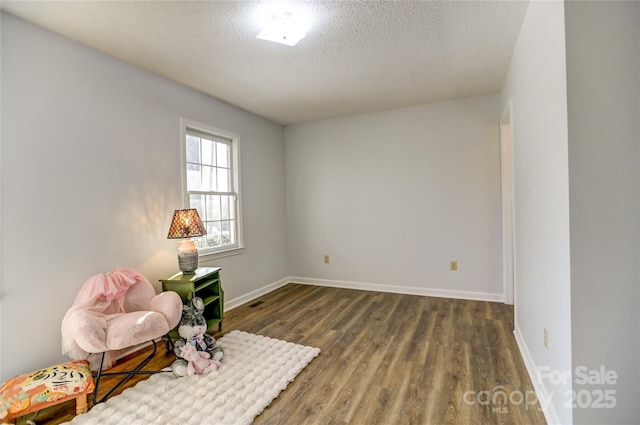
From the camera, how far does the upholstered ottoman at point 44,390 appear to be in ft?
5.20

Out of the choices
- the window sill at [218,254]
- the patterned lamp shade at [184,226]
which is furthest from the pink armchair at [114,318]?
the window sill at [218,254]

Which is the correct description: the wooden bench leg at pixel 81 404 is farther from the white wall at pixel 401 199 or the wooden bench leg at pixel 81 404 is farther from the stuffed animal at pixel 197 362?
the white wall at pixel 401 199

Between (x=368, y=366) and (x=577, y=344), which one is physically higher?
(x=577, y=344)

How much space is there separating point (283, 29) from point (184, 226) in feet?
5.81

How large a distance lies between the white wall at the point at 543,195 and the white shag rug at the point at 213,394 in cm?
157

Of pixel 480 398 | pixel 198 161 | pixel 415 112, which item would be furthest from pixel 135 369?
pixel 415 112

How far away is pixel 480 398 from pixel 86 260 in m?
2.92

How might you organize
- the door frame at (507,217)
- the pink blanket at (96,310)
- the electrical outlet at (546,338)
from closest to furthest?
the electrical outlet at (546,338)
the pink blanket at (96,310)
the door frame at (507,217)

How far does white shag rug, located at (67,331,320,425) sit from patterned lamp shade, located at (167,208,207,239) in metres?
1.07

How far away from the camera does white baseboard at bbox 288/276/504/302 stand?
3654mm

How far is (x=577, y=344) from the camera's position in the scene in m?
1.26

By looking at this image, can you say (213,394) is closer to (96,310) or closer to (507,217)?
(96,310)

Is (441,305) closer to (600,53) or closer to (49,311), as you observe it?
(600,53)

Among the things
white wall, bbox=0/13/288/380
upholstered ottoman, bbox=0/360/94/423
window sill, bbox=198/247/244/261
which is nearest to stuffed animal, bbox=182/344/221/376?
upholstered ottoman, bbox=0/360/94/423
